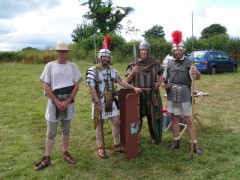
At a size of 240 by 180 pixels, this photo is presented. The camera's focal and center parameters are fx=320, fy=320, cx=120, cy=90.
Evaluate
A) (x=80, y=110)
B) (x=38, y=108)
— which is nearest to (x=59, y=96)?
(x=80, y=110)

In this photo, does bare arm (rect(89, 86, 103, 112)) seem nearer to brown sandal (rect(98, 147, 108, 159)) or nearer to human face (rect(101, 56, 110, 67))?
human face (rect(101, 56, 110, 67))

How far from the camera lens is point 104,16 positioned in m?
38.6

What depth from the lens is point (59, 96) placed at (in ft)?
14.5

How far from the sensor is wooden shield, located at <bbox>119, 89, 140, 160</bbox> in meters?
4.68

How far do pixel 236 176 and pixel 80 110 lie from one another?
5093mm

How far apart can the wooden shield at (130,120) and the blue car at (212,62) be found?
12049 millimetres

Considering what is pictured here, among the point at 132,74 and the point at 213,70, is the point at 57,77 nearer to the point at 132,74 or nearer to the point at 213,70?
the point at 132,74

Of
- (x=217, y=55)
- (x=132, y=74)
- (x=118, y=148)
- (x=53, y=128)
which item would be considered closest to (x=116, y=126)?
(x=118, y=148)

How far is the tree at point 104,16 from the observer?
38.1m

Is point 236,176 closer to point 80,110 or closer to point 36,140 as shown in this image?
point 36,140

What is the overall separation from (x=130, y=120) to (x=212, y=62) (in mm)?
13147

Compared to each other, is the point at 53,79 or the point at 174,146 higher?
the point at 53,79

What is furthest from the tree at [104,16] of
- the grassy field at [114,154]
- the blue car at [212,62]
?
the grassy field at [114,154]

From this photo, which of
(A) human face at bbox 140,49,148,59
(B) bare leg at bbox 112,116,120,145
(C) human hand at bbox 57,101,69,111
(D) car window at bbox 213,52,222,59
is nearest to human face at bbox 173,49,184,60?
(A) human face at bbox 140,49,148,59
